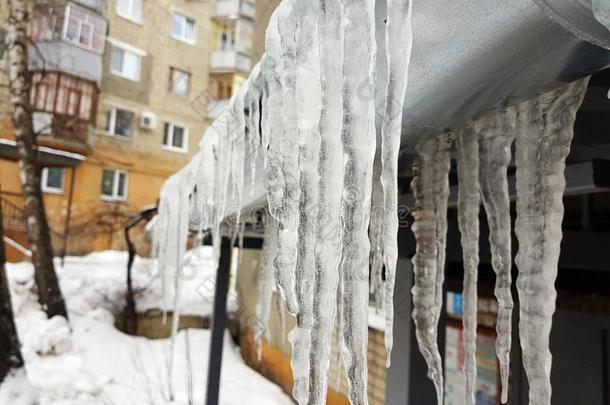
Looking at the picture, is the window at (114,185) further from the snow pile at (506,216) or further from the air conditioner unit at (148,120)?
the snow pile at (506,216)

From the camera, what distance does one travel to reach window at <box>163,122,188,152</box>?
29.9 ft

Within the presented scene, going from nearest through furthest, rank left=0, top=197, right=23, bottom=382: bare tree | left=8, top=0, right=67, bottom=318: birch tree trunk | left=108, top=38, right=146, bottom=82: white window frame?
left=0, top=197, right=23, bottom=382: bare tree, left=8, top=0, right=67, bottom=318: birch tree trunk, left=108, top=38, right=146, bottom=82: white window frame

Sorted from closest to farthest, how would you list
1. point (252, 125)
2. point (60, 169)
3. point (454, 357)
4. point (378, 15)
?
point (378, 15), point (252, 125), point (454, 357), point (60, 169)

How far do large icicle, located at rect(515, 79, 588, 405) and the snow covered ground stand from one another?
185 inches

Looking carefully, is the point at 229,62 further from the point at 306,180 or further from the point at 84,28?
the point at 306,180

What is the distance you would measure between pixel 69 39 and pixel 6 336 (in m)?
5.63

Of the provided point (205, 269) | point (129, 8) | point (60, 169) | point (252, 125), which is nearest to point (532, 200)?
point (252, 125)

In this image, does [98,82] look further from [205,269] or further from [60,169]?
[205,269]

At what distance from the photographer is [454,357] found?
9.25 feet

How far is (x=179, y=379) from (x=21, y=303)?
2.74m

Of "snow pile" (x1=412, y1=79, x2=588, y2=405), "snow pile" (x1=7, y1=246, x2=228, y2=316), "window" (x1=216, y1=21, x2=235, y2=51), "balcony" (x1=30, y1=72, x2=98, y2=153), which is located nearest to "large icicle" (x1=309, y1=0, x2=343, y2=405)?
"snow pile" (x1=412, y1=79, x2=588, y2=405)

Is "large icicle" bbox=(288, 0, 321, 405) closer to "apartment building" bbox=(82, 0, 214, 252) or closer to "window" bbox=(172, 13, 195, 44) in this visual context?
"apartment building" bbox=(82, 0, 214, 252)

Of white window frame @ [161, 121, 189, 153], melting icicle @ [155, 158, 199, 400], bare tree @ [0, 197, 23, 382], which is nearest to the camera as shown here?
melting icicle @ [155, 158, 199, 400]

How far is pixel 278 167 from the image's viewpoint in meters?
0.77
